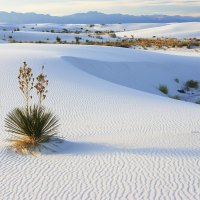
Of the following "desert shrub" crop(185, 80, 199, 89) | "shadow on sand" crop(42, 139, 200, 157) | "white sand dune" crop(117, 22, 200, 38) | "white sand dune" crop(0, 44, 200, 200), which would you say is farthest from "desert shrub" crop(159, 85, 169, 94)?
"white sand dune" crop(117, 22, 200, 38)

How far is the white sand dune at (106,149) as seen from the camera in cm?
696

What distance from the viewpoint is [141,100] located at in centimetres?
1548

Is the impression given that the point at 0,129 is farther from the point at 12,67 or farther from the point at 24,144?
the point at 12,67

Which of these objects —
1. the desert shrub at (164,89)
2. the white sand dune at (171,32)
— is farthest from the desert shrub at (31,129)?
the white sand dune at (171,32)

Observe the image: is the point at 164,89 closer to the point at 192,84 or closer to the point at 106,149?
the point at 192,84

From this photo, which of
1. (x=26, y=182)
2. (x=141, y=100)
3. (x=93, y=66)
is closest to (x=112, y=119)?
(x=141, y=100)

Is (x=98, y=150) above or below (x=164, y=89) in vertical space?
above

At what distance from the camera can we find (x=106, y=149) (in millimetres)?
9195

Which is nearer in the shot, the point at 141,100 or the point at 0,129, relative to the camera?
the point at 0,129

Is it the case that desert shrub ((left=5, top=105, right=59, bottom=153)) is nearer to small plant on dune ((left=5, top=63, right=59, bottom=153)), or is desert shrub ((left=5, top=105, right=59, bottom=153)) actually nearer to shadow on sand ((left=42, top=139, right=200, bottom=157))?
small plant on dune ((left=5, top=63, right=59, bottom=153))

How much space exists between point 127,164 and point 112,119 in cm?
424

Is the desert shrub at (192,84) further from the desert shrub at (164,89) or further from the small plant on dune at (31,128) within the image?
the small plant on dune at (31,128)

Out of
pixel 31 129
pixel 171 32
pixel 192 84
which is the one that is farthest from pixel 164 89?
pixel 171 32

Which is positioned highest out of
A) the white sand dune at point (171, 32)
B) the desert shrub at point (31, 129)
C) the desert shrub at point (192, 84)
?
the desert shrub at point (31, 129)
